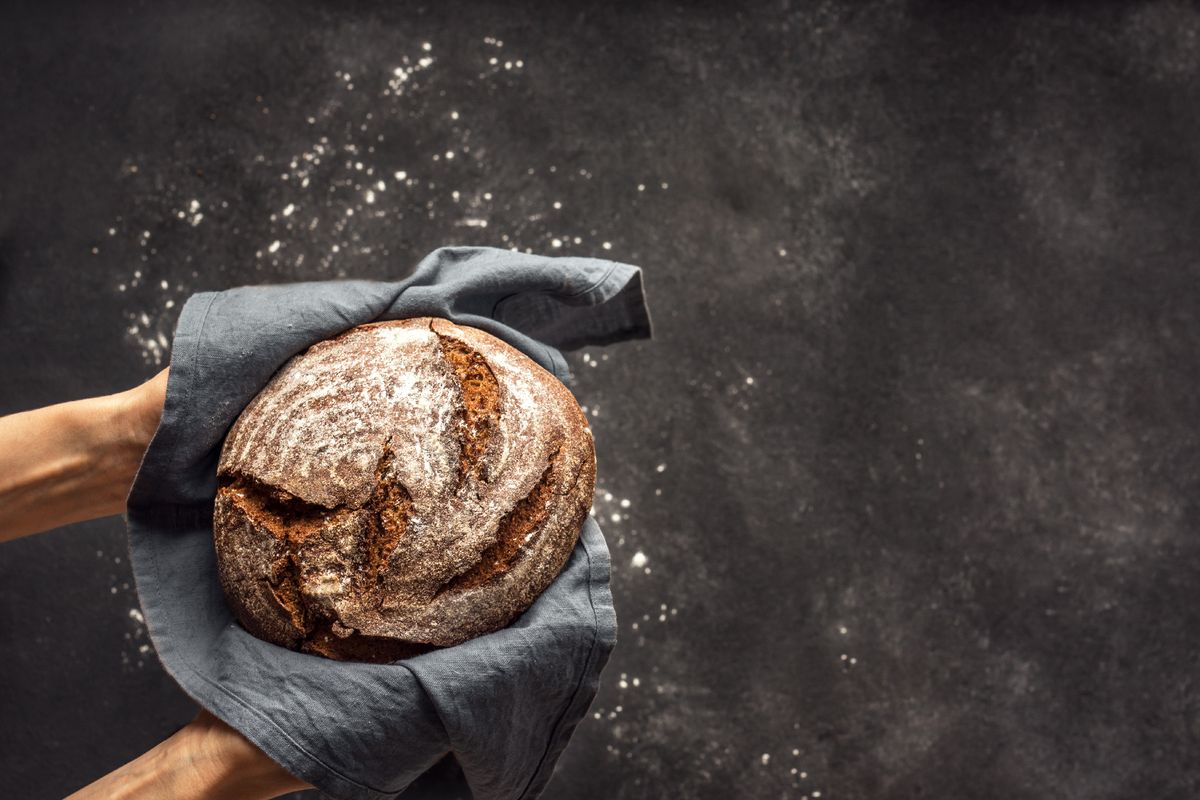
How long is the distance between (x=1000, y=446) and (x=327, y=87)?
4.44 ft

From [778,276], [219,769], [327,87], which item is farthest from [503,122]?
[219,769]

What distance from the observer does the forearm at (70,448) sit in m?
1.22

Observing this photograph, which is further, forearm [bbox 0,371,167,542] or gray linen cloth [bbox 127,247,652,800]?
forearm [bbox 0,371,167,542]

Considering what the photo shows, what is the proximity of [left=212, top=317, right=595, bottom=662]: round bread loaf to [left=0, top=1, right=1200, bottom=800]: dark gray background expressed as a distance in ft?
1.77

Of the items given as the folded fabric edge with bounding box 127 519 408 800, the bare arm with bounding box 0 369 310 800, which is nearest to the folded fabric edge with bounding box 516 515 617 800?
the folded fabric edge with bounding box 127 519 408 800

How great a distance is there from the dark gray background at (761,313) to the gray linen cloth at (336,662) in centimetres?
42

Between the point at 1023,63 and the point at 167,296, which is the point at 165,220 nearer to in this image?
the point at 167,296

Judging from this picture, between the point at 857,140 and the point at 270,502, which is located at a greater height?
the point at 857,140

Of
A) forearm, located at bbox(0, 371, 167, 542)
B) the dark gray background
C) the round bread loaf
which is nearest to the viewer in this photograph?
the round bread loaf

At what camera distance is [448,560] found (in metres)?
1.04

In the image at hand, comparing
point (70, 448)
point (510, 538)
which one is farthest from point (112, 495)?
point (510, 538)

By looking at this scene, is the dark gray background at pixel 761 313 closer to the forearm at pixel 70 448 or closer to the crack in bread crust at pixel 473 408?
the forearm at pixel 70 448

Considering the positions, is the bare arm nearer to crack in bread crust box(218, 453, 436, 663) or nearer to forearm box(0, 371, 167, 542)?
forearm box(0, 371, 167, 542)

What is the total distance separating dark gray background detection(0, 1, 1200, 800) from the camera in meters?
1.59
